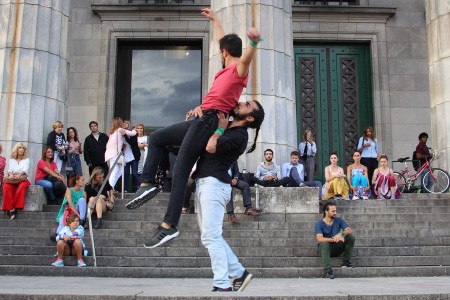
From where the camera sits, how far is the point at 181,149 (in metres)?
5.42

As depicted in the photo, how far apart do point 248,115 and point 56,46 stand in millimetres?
10215

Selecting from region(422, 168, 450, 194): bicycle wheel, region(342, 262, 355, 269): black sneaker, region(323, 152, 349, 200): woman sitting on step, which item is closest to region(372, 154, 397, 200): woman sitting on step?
region(323, 152, 349, 200): woman sitting on step

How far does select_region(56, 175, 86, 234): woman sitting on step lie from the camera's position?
11133 mm

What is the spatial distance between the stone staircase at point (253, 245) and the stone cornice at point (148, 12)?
30.8 feet

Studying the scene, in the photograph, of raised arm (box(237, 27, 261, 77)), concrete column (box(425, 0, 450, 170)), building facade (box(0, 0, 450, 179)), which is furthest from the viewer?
building facade (box(0, 0, 450, 179))

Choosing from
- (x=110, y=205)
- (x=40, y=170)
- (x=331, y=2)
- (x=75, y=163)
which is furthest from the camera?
(x=331, y=2)

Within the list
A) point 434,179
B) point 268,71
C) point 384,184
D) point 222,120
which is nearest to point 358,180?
point 384,184

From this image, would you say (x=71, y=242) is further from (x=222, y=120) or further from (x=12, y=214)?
(x=222, y=120)

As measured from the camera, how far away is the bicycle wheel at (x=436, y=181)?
14.7 metres

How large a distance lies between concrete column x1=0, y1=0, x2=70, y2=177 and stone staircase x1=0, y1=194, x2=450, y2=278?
227cm

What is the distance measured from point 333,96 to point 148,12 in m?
7.18

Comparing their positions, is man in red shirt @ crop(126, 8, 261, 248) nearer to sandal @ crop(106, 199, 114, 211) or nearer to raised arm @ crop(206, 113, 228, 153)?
raised arm @ crop(206, 113, 228, 153)

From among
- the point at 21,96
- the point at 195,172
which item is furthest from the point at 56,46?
the point at 195,172

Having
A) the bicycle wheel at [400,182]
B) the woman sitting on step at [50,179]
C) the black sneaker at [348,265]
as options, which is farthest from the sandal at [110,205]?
the bicycle wheel at [400,182]
